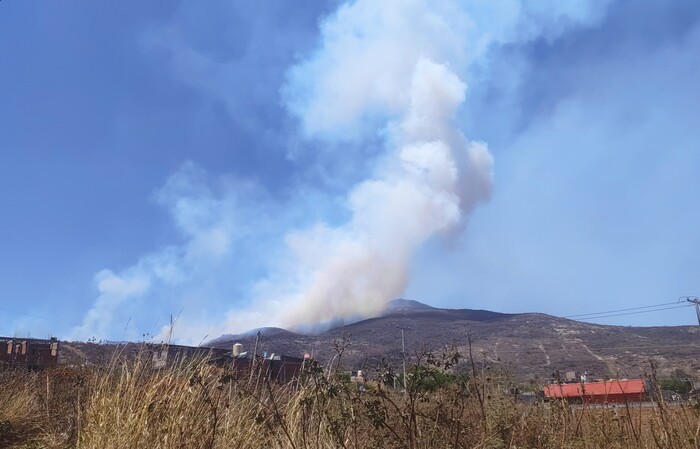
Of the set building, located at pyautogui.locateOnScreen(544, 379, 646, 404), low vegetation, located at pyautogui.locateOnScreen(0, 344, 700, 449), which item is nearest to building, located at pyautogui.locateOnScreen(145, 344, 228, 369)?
low vegetation, located at pyautogui.locateOnScreen(0, 344, 700, 449)

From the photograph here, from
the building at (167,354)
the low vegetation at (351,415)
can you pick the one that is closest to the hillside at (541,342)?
the building at (167,354)

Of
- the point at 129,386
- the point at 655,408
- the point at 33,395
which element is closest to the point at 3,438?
the point at 33,395


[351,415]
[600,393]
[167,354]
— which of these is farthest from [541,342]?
[351,415]

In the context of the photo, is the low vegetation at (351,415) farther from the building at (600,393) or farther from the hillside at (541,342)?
the hillside at (541,342)

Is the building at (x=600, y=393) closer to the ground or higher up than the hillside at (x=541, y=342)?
closer to the ground

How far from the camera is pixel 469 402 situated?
5.30 metres

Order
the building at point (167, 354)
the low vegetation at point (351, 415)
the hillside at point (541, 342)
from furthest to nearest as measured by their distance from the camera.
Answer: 1. the hillside at point (541, 342)
2. the building at point (167, 354)
3. the low vegetation at point (351, 415)

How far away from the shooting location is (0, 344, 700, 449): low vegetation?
12.7ft

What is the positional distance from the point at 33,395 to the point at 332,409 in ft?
28.4

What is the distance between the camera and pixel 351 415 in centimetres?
411

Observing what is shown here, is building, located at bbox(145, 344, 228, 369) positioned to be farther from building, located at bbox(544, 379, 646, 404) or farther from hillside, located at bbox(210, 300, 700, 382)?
hillside, located at bbox(210, 300, 700, 382)

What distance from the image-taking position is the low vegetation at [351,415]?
387cm

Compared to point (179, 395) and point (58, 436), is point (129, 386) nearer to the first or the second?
point (179, 395)

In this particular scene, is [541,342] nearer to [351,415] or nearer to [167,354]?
[167,354]
